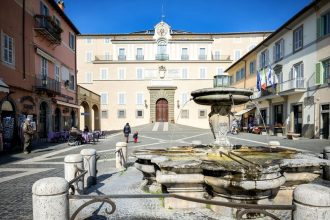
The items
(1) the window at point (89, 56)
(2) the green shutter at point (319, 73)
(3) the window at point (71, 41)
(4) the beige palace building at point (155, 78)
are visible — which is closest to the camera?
(2) the green shutter at point (319, 73)

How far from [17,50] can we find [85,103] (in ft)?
50.9

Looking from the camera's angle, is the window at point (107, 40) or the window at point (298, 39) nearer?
the window at point (298, 39)

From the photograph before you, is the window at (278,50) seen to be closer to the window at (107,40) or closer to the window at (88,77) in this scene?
the window at (107,40)

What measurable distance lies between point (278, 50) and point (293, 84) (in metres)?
5.27

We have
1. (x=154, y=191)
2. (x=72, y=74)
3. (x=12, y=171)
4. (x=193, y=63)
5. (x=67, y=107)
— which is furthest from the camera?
(x=193, y=63)

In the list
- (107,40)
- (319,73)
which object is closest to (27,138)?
(319,73)

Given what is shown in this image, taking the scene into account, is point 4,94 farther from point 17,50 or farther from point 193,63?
point 193,63

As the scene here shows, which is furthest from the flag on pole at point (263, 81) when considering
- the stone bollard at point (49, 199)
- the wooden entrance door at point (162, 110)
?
the stone bollard at point (49, 199)

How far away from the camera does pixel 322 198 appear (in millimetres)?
2291

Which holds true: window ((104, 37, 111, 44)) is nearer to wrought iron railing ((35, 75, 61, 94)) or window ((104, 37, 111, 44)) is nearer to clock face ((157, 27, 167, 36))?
clock face ((157, 27, 167, 36))

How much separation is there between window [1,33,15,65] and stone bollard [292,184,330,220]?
16390mm

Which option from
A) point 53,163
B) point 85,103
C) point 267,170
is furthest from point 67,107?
point 267,170

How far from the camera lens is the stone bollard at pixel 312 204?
2293mm

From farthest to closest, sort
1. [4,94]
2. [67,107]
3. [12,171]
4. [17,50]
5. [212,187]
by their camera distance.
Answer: [67,107]
[17,50]
[4,94]
[12,171]
[212,187]
